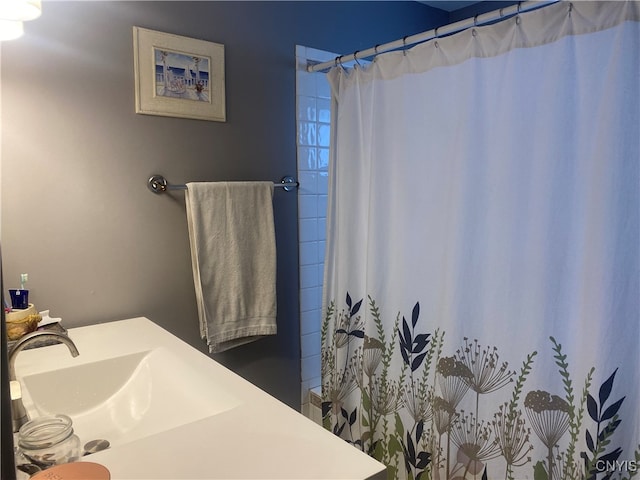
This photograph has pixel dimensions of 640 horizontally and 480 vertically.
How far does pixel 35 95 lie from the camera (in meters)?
1.32

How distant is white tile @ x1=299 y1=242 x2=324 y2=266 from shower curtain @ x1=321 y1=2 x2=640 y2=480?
0.55ft

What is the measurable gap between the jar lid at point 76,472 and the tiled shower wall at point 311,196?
136 centimetres

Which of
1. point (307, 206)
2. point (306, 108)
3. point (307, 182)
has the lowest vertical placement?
point (307, 206)

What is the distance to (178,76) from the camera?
1.57 m

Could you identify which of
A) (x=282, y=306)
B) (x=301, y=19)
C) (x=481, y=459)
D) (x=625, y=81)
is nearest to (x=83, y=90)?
(x=301, y=19)

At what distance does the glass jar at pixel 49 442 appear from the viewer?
0.69m

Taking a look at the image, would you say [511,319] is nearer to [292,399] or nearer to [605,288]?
[605,288]

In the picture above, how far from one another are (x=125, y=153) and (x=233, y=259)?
1.71 ft

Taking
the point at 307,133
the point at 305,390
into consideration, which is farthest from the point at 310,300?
the point at 307,133

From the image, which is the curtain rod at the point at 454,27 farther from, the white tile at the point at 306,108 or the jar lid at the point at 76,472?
the jar lid at the point at 76,472

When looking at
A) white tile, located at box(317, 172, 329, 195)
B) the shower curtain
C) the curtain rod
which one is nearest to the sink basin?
the shower curtain

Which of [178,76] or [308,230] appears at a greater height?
[178,76]

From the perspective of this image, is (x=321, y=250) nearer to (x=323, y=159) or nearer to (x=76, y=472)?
(x=323, y=159)

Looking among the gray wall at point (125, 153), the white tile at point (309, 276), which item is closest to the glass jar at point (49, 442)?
the gray wall at point (125, 153)
